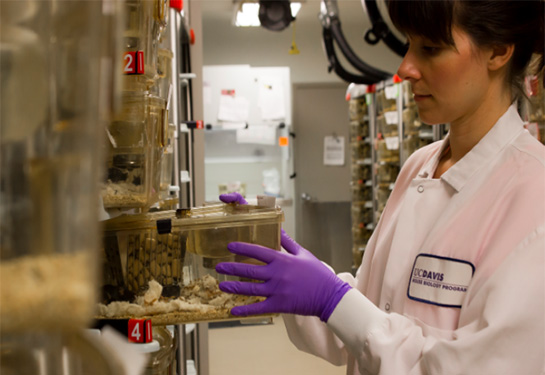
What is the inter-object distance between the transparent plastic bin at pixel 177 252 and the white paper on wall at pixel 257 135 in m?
6.01

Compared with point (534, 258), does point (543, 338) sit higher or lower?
lower

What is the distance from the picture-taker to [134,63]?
1041 mm

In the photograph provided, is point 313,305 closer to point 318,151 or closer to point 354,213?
point 354,213

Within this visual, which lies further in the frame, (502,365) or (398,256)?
(398,256)

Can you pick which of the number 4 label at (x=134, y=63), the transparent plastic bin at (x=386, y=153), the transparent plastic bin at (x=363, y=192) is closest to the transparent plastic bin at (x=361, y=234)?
the transparent plastic bin at (x=363, y=192)

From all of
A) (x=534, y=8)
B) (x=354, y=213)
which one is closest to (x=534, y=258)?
(x=534, y=8)

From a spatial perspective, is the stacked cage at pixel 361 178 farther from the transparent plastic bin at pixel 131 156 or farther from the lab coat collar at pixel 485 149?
the transparent plastic bin at pixel 131 156

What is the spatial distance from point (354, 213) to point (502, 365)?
5.90m

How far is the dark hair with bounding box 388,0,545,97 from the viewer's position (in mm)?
1179

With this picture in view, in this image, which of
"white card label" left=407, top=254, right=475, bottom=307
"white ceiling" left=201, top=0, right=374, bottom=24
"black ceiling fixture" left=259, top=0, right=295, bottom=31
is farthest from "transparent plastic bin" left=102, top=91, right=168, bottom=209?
"white ceiling" left=201, top=0, right=374, bottom=24

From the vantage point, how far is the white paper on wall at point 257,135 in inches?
279

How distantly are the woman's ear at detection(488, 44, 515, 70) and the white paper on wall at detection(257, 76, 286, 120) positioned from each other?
18.7 ft

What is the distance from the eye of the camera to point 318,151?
830 cm

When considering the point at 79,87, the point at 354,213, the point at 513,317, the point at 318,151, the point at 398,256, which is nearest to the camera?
the point at 79,87
